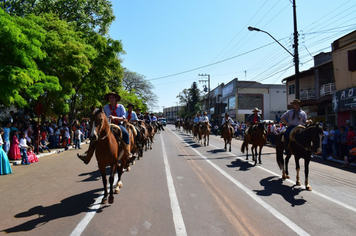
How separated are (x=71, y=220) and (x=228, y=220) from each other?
3049 mm

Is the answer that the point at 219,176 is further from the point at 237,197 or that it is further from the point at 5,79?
the point at 5,79

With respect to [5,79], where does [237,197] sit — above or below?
below

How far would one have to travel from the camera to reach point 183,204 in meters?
6.06

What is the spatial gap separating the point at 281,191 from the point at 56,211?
5.63m

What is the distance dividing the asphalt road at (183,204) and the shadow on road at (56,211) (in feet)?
0.06

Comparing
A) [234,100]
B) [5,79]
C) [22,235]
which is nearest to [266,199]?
[22,235]

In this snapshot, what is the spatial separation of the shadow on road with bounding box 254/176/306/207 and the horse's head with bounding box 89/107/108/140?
14.3ft

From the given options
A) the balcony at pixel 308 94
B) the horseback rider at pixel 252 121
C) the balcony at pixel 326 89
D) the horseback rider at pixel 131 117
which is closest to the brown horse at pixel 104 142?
the horseback rider at pixel 131 117

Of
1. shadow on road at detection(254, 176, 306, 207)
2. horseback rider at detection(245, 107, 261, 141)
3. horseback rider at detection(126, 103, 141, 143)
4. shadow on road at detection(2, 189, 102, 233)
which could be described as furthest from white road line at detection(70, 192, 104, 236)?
horseback rider at detection(245, 107, 261, 141)

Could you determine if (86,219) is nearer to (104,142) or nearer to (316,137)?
(104,142)

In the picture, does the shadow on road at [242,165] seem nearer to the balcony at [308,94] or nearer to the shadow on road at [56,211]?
the shadow on road at [56,211]

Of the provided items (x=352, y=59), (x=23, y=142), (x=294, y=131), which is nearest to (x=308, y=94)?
(x=352, y=59)

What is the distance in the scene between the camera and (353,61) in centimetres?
2008

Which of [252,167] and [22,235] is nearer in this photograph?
[22,235]
